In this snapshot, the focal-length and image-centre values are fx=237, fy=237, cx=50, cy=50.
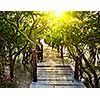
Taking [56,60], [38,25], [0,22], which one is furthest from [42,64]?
[0,22]

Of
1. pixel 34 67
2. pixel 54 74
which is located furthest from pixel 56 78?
pixel 34 67

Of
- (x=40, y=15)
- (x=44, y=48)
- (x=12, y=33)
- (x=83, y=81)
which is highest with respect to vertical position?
(x=40, y=15)

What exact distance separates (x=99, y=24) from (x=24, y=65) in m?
0.85

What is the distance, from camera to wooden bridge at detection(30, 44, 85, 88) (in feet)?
7.79

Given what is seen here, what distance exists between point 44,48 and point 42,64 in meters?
0.16

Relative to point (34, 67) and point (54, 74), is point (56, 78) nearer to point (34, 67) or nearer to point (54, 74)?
point (54, 74)

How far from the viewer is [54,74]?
2.40 meters

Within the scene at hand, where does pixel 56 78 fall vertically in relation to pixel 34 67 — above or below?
below

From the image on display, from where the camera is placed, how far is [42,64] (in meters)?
2.40

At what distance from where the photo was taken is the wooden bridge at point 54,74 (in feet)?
7.79

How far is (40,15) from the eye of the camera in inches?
92.7

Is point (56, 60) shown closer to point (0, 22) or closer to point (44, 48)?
point (44, 48)
